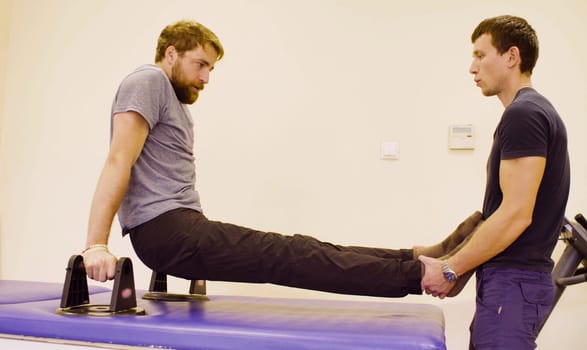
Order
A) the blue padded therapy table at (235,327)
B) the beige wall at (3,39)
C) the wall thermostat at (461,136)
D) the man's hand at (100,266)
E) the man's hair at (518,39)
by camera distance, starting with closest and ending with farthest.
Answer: the blue padded therapy table at (235,327)
the man's hand at (100,266)
the man's hair at (518,39)
the wall thermostat at (461,136)
the beige wall at (3,39)

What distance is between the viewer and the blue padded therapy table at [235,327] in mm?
1249

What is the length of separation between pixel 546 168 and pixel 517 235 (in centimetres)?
21

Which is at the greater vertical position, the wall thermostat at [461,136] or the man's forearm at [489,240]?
the wall thermostat at [461,136]

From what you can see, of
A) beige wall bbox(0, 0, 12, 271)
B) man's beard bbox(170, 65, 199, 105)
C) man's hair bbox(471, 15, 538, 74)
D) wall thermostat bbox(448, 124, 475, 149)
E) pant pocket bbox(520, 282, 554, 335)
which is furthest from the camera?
beige wall bbox(0, 0, 12, 271)

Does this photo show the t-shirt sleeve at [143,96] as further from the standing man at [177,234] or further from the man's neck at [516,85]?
the man's neck at [516,85]

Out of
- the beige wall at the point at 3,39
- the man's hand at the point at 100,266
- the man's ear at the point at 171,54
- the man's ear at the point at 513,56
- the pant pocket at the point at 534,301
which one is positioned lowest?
the pant pocket at the point at 534,301

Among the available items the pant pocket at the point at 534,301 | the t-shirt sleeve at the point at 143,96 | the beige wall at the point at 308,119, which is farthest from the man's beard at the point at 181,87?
the pant pocket at the point at 534,301

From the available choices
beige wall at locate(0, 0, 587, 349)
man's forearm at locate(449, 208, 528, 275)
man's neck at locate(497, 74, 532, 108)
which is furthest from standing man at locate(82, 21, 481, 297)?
beige wall at locate(0, 0, 587, 349)

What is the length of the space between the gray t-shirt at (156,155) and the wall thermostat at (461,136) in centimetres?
132

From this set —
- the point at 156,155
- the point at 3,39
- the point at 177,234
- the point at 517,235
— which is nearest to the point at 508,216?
the point at 517,235

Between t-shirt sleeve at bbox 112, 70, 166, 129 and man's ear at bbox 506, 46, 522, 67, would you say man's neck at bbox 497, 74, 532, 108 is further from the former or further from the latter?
t-shirt sleeve at bbox 112, 70, 166, 129

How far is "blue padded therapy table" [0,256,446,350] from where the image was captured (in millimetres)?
1249

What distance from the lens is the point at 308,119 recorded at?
9.17 ft

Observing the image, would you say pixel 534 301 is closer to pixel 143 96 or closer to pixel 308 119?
pixel 143 96
